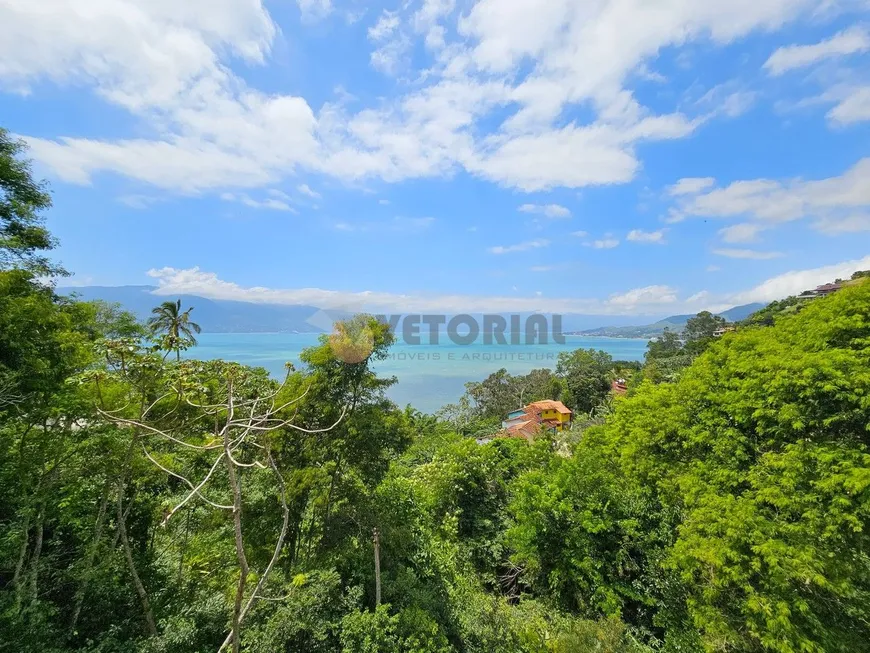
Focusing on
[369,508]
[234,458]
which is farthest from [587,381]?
[234,458]

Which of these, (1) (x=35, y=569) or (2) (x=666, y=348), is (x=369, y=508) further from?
(2) (x=666, y=348)

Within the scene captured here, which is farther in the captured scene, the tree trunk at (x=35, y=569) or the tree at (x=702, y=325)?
the tree at (x=702, y=325)

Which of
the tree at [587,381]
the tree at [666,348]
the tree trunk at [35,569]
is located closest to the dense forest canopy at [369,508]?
the tree trunk at [35,569]

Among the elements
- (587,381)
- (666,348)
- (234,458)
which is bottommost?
(587,381)

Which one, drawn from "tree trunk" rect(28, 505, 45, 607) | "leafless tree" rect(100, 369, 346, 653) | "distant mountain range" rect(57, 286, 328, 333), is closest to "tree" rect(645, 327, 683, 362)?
"leafless tree" rect(100, 369, 346, 653)

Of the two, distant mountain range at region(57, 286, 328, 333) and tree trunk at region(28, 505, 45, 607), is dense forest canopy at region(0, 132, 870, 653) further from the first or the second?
distant mountain range at region(57, 286, 328, 333)

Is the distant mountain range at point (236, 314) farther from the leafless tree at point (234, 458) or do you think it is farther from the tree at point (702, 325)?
the leafless tree at point (234, 458)
